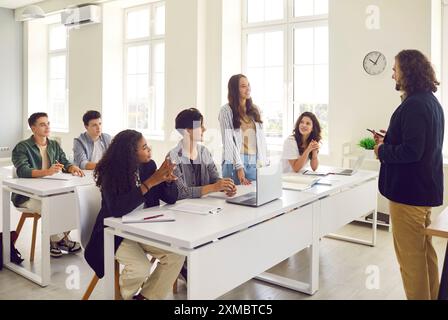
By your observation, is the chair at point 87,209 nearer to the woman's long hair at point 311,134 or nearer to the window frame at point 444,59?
the woman's long hair at point 311,134

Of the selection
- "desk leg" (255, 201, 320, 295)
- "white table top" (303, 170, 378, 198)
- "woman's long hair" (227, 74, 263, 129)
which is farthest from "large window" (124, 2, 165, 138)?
"desk leg" (255, 201, 320, 295)

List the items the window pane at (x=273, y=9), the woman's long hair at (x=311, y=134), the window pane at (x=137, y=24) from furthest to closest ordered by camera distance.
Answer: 1. the window pane at (x=137, y=24)
2. the window pane at (x=273, y=9)
3. the woman's long hair at (x=311, y=134)

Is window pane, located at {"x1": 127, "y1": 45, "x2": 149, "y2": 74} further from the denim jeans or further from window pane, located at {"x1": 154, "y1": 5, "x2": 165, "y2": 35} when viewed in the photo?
the denim jeans

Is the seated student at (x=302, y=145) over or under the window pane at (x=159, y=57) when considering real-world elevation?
under

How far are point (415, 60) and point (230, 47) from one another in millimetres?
3596

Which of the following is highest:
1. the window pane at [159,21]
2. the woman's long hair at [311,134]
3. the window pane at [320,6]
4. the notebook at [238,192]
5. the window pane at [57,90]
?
the window pane at [159,21]

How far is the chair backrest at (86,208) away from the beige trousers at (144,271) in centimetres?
30

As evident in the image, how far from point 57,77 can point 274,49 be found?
504 centimetres

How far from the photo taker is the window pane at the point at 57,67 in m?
8.52

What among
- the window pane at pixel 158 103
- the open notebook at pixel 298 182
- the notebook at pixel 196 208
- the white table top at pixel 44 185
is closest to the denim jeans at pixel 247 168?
the open notebook at pixel 298 182

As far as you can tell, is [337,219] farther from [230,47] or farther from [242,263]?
[230,47]

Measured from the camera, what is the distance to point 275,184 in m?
2.54

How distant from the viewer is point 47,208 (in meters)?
2.91

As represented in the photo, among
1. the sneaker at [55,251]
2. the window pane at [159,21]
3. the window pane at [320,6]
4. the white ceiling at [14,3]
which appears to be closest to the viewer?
the sneaker at [55,251]
